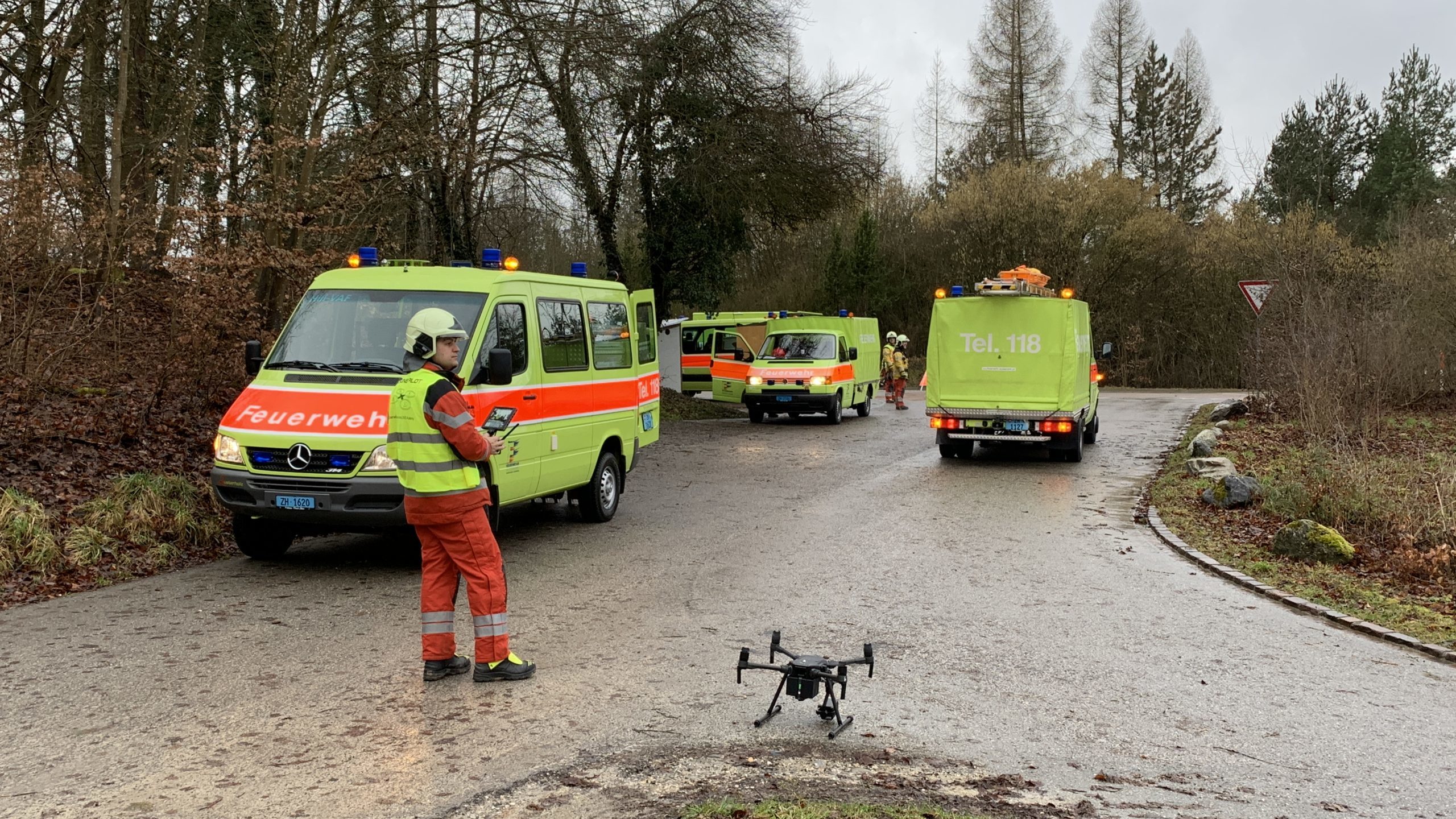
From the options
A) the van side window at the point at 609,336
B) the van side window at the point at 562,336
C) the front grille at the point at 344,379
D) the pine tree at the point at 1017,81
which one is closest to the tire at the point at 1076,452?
the van side window at the point at 609,336

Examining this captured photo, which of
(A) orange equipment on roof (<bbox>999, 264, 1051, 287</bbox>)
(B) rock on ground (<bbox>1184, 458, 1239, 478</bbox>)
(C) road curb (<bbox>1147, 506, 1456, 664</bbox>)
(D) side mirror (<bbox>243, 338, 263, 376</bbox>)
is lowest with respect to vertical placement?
(C) road curb (<bbox>1147, 506, 1456, 664</bbox>)

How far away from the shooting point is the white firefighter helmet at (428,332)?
5.82 meters

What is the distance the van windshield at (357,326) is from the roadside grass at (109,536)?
63.8 inches

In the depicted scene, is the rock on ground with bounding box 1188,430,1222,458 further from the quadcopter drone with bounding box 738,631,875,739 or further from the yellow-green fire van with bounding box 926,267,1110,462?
the quadcopter drone with bounding box 738,631,875,739

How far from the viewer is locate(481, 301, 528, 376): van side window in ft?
29.9

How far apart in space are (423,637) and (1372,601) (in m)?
6.54

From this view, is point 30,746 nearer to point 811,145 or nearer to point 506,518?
point 506,518

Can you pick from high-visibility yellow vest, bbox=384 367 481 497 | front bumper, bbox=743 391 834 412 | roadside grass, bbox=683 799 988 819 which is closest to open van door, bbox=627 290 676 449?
high-visibility yellow vest, bbox=384 367 481 497

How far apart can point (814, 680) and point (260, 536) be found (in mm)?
5528

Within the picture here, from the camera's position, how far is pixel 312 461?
26.3 ft

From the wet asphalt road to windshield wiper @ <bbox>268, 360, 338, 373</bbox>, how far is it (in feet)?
5.06

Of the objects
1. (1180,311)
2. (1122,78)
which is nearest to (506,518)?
(1180,311)

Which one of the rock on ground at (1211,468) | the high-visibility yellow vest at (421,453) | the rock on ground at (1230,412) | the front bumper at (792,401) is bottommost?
the rock on ground at (1211,468)

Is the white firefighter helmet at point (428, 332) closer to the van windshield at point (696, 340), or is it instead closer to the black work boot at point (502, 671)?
the black work boot at point (502, 671)
